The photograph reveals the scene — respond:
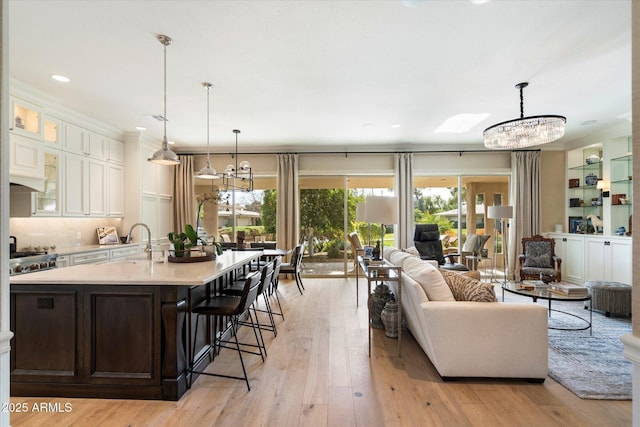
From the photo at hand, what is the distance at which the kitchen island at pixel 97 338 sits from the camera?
2.22 meters

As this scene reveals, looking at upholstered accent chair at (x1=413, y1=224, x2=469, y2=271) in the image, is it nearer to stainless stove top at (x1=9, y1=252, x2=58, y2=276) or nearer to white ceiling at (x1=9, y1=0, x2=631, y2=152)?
white ceiling at (x1=9, y1=0, x2=631, y2=152)

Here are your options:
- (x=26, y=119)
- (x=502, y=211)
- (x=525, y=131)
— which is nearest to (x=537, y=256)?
(x=502, y=211)

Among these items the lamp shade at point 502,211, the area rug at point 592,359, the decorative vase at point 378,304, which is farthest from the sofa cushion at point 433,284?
the lamp shade at point 502,211

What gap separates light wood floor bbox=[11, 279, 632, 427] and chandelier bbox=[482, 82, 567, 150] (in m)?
2.60

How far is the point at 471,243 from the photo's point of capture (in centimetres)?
630

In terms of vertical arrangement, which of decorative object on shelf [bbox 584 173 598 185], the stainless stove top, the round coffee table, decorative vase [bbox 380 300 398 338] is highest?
decorative object on shelf [bbox 584 173 598 185]

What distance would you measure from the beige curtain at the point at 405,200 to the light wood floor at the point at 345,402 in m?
3.74

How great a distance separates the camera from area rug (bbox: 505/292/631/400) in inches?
91.2

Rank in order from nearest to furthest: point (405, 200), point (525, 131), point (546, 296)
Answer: point (546, 296)
point (525, 131)
point (405, 200)

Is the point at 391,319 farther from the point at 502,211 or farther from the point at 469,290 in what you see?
the point at 502,211

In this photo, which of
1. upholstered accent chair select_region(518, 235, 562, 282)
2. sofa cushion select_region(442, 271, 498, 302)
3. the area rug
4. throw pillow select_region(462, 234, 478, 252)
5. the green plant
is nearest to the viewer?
the area rug

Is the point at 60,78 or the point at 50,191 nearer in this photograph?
the point at 60,78

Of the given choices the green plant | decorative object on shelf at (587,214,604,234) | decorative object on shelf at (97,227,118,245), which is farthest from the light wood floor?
decorative object on shelf at (587,214,604,234)

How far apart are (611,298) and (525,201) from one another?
2968 mm
